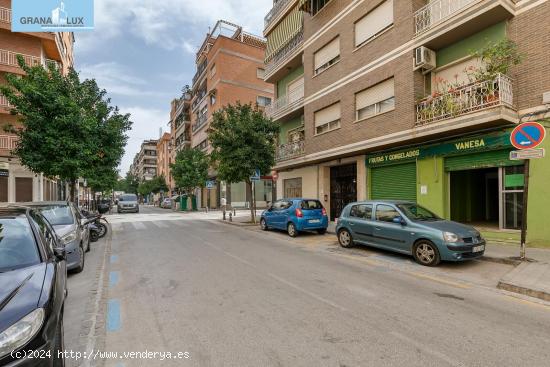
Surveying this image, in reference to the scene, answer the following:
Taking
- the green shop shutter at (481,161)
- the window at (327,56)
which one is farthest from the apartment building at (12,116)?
the green shop shutter at (481,161)

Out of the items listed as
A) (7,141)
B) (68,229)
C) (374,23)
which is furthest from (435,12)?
(7,141)

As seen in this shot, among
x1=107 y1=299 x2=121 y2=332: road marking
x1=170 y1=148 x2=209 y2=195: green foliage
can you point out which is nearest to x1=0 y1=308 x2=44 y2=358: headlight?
x1=107 y1=299 x2=121 y2=332: road marking

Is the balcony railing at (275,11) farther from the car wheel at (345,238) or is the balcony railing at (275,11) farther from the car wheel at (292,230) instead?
the car wheel at (345,238)

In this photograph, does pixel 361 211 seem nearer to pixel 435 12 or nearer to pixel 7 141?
pixel 435 12

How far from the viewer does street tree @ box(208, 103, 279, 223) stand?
16797 millimetres

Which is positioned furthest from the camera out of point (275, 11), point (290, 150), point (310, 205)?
point (275, 11)

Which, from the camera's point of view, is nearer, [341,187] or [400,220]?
[400,220]

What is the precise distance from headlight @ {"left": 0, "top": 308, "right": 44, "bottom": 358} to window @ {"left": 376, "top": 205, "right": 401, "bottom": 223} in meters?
7.48

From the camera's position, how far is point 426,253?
715cm

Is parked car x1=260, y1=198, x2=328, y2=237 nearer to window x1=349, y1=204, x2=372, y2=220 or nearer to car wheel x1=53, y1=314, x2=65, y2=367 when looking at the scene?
window x1=349, y1=204, x2=372, y2=220

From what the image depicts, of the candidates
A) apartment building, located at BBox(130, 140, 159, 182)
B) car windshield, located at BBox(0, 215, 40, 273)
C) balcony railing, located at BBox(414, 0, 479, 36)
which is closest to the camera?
car windshield, located at BBox(0, 215, 40, 273)

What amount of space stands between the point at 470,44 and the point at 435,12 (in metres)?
1.68

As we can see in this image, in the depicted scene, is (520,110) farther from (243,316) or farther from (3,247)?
(3,247)

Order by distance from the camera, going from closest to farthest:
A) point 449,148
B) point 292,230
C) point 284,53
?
point 449,148
point 292,230
point 284,53
